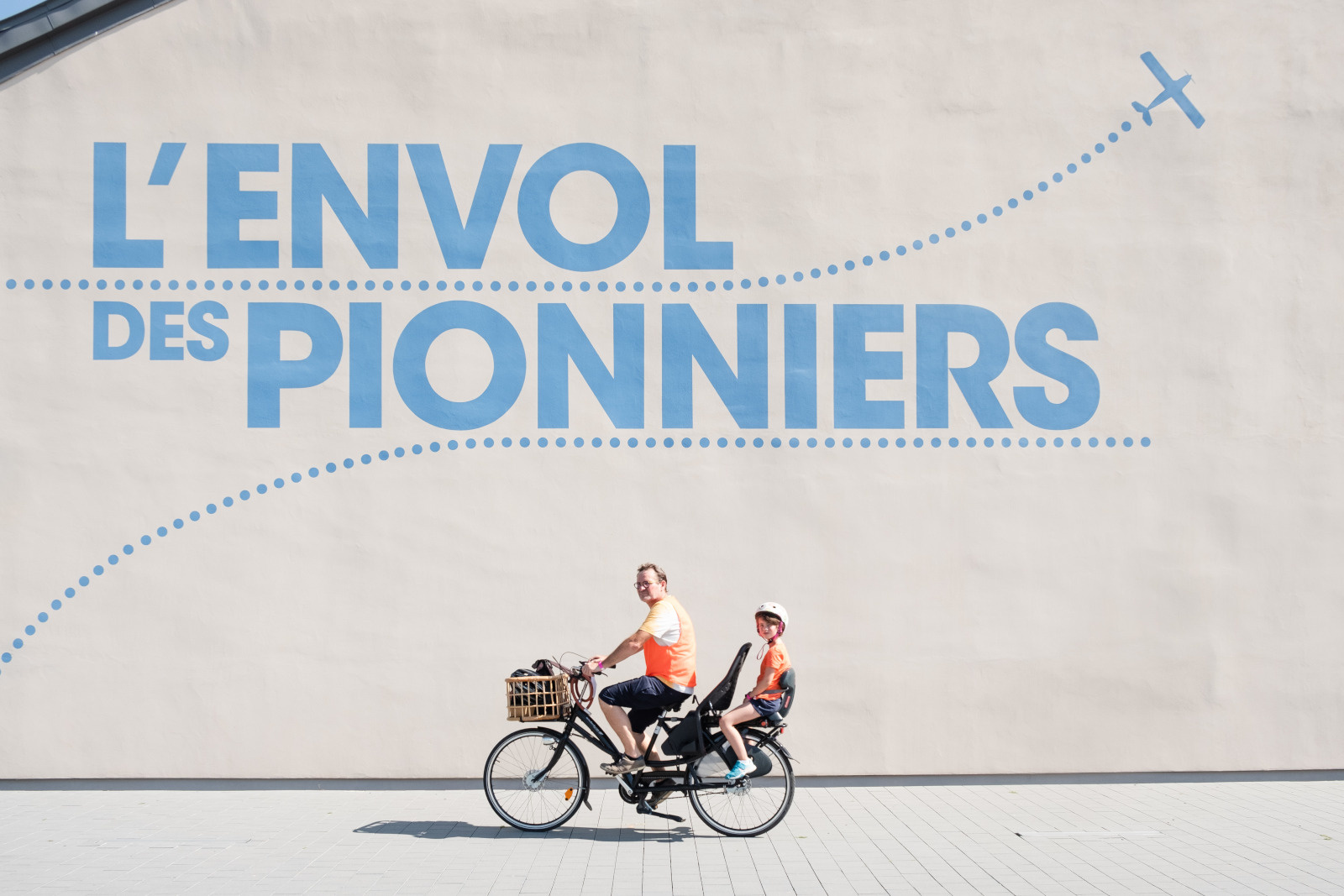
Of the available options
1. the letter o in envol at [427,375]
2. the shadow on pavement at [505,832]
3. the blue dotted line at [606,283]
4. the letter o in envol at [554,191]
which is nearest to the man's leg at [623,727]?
the shadow on pavement at [505,832]

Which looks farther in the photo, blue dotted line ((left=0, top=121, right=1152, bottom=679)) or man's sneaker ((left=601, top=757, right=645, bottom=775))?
blue dotted line ((left=0, top=121, right=1152, bottom=679))

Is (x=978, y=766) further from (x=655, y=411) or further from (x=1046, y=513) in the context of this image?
(x=655, y=411)

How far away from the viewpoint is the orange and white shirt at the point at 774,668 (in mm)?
6676

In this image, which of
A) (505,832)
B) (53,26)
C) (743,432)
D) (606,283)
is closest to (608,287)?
(606,283)

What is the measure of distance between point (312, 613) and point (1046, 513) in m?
5.47

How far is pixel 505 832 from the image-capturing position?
6.69m

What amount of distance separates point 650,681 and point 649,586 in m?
0.58

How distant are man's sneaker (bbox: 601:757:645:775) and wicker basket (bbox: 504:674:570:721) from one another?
45 cm

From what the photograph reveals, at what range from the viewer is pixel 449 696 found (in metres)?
7.92

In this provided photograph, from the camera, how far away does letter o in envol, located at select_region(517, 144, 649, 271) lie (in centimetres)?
816

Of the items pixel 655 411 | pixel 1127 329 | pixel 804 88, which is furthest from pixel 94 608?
pixel 1127 329

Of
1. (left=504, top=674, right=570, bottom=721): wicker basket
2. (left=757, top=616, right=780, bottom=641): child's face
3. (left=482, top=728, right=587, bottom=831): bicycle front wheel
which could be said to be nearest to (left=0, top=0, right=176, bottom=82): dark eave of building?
(left=504, top=674, right=570, bottom=721): wicker basket

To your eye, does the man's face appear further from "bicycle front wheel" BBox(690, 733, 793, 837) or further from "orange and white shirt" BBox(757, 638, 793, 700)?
"bicycle front wheel" BBox(690, 733, 793, 837)

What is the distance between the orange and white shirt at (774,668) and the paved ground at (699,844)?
0.85m
